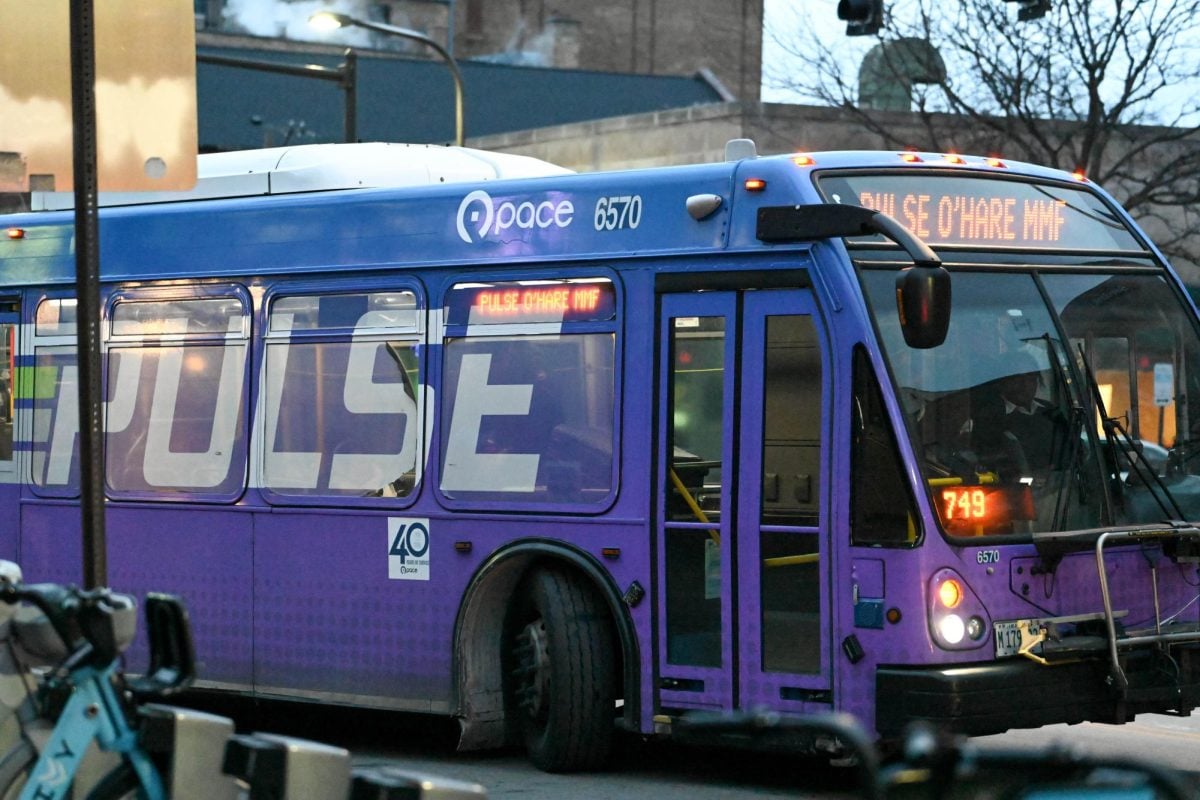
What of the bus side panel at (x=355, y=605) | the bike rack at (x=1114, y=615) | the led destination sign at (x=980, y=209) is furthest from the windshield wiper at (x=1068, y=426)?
the bus side panel at (x=355, y=605)

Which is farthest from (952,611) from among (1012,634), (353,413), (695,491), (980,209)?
(353,413)

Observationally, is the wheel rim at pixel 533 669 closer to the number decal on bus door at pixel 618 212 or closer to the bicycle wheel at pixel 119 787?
the number decal on bus door at pixel 618 212

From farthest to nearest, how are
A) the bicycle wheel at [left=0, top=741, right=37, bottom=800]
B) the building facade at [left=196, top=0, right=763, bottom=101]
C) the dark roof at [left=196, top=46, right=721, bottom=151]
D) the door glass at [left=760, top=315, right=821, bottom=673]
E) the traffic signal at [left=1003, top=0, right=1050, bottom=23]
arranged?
the building facade at [left=196, top=0, right=763, bottom=101] → the dark roof at [left=196, top=46, right=721, bottom=151] → the traffic signal at [left=1003, top=0, right=1050, bottom=23] → the door glass at [left=760, top=315, right=821, bottom=673] → the bicycle wheel at [left=0, top=741, right=37, bottom=800]

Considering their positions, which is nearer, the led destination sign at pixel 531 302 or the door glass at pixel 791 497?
the door glass at pixel 791 497

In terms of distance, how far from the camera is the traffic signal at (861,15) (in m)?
16.7

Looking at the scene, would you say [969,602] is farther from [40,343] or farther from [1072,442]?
[40,343]

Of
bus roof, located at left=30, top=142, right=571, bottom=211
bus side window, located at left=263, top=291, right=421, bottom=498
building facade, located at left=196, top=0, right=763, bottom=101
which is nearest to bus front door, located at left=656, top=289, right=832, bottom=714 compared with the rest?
bus side window, located at left=263, top=291, right=421, bottom=498

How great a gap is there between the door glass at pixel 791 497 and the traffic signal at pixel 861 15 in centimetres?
791

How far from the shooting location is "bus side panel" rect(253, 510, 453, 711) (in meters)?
10.4

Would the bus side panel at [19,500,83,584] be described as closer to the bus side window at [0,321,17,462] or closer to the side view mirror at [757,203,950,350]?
the bus side window at [0,321,17,462]

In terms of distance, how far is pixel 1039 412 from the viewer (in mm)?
9102

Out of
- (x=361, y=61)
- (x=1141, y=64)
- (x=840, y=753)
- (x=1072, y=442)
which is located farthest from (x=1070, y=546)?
A: (x=361, y=61)

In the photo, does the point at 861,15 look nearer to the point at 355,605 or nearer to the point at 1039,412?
the point at 355,605

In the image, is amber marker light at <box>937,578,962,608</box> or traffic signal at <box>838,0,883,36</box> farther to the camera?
traffic signal at <box>838,0,883,36</box>
